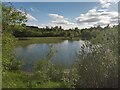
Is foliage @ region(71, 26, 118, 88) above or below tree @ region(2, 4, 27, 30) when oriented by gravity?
below

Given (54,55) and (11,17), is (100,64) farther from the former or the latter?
(11,17)

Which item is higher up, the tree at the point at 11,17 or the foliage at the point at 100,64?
the tree at the point at 11,17

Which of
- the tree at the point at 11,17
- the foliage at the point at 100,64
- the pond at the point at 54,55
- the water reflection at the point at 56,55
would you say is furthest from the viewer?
the water reflection at the point at 56,55

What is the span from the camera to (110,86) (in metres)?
6.81

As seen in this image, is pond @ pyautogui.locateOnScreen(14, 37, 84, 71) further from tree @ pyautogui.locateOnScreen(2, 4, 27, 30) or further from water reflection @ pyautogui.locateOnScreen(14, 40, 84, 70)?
tree @ pyautogui.locateOnScreen(2, 4, 27, 30)

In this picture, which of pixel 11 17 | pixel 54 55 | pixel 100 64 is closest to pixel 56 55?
pixel 54 55

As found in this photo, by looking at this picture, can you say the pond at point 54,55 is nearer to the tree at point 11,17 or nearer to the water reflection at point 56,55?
the water reflection at point 56,55

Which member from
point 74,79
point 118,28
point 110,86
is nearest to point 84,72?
point 74,79

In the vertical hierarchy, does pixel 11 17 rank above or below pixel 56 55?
above

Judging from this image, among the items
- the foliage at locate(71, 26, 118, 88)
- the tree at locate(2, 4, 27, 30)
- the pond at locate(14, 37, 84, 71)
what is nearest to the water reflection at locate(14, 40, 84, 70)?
the pond at locate(14, 37, 84, 71)

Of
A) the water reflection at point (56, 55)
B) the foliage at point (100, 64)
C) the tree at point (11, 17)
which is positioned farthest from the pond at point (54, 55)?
the tree at point (11, 17)

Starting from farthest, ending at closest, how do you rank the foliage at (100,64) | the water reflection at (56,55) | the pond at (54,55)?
the water reflection at (56,55)
the pond at (54,55)
the foliage at (100,64)

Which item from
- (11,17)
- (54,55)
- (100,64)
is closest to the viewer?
(11,17)

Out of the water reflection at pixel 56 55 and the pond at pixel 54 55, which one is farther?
the water reflection at pixel 56 55
